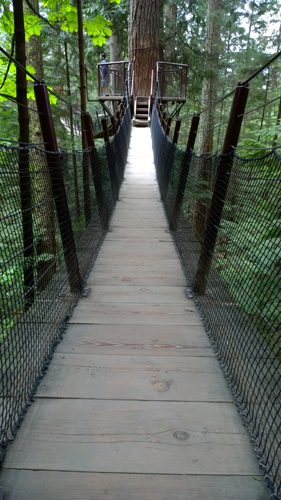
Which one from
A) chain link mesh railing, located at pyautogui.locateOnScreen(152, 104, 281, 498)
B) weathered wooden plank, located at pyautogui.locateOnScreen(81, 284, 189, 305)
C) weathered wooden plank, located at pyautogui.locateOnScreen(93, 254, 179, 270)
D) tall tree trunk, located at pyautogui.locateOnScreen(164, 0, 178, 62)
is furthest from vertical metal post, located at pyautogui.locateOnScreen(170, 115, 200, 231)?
tall tree trunk, located at pyautogui.locateOnScreen(164, 0, 178, 62)

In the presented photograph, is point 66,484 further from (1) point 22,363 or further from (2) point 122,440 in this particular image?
(1) point 22,363

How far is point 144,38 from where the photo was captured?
9.62 meters

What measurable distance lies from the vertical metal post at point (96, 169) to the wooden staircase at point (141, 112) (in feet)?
25.2

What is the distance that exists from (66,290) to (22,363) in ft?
2.79

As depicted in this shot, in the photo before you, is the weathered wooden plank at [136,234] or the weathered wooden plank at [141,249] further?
the weathered wooden plank at [136,234]

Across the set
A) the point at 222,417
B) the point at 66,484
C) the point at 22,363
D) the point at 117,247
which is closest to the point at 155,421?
the point at 222,417

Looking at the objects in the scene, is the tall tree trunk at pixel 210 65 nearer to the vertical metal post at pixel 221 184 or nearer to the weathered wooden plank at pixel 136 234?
the weathered wooden plank at pixel 136 234

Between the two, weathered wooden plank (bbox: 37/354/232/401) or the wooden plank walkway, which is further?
weathered wooden plank (bbox: 37/354/232/401)

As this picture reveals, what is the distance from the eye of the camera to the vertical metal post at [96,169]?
303cm

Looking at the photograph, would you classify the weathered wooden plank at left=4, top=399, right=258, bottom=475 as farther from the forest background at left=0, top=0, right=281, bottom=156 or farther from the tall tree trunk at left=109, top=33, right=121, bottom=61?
the tall tree trunk at left=109, top=33, right=121, bottom=61

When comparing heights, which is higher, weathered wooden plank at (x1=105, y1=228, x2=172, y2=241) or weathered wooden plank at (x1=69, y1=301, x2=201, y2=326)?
weathered wooden plank at (x1=69, y1=301, x2=201, y2=326)

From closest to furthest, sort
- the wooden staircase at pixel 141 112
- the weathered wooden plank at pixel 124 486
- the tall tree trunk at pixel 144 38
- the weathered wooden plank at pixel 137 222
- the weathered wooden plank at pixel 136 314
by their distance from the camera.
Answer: the weathered wooden plank at pixel 124 486 < the weathered wooden plank at pixel 136 314 < the weathered wooden plank at pixel 137 222 < the tall tree trunk at pixel 144 38 < the wooden staircase at pixel 141 112

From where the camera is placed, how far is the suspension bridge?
106cm

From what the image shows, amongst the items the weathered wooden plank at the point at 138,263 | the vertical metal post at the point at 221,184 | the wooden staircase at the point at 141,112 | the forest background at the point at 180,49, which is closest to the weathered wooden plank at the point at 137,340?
the vertical metal post at the point at 221,184
